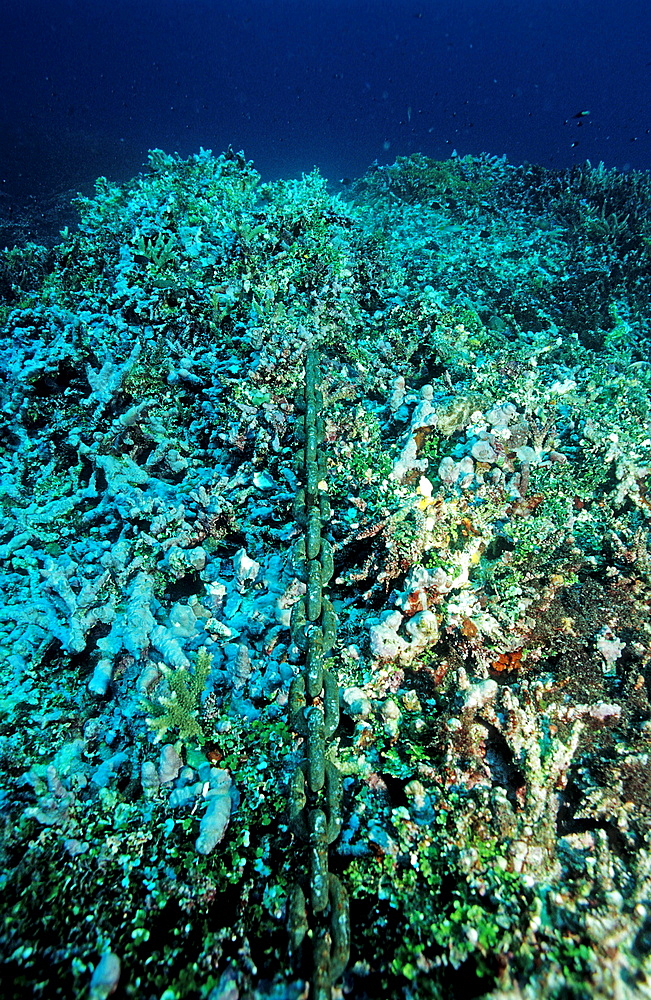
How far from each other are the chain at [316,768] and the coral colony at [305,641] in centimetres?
3

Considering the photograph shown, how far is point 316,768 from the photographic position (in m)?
1.88

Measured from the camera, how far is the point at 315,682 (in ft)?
6.97

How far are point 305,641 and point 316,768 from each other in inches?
23.2

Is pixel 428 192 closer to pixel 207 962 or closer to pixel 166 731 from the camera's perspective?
pixel 166 731

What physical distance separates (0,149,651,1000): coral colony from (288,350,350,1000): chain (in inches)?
1.1

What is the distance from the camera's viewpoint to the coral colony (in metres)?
1.61

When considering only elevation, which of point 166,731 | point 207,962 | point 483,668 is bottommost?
point 207,962

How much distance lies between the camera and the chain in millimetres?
1533

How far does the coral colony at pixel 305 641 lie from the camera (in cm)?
161

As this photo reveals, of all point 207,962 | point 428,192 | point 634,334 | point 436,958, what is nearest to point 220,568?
point 207,962

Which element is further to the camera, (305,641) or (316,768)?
(305,641)

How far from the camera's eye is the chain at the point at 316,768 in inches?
60.4

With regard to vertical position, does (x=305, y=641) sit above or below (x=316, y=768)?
above

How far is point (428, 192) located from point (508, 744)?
38.4 ft
